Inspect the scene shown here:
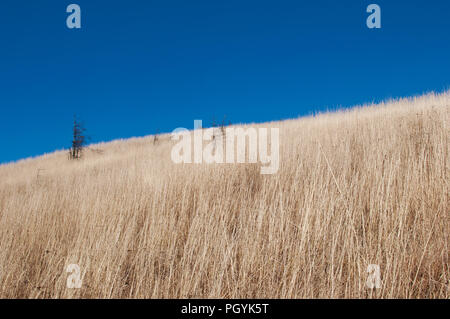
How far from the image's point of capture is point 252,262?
6.55ft

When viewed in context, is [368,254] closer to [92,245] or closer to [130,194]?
[92,245]

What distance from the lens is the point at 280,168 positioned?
3.94 meters

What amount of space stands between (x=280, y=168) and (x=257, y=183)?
469mm

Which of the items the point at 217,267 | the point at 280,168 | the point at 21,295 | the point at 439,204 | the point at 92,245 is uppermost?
the point at 280,168

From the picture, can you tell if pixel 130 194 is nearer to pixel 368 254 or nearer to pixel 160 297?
pixel 160 297

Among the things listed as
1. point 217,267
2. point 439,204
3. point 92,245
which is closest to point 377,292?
point 217,267

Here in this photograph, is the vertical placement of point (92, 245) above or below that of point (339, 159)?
below

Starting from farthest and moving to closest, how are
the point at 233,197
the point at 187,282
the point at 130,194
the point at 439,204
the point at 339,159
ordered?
the point at 339,159
the point at 130,194
the point at 233,197
the point at 439,204
the point at 187,282

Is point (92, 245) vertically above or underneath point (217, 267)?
above

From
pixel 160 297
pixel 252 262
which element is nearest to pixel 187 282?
pixel 160 297

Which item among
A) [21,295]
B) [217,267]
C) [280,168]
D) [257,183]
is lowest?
[21,295]

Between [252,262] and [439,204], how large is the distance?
71.9 inches
